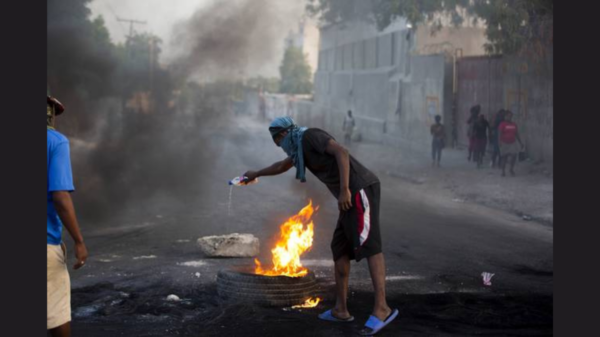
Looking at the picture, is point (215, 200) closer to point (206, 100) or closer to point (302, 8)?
point (206, 100)

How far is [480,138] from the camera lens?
18266mm

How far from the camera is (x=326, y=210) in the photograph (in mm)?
11852

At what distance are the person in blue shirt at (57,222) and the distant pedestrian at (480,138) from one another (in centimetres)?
1531

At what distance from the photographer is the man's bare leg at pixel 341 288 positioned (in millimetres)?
5371

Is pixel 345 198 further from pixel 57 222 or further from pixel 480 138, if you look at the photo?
pixel 480 138

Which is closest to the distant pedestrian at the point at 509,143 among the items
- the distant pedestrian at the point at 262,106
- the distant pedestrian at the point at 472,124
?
the distant pedestrian at the point at 472,124

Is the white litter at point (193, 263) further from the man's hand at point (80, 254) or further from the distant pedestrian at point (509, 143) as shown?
the distant pedestrian at point (509, 143)

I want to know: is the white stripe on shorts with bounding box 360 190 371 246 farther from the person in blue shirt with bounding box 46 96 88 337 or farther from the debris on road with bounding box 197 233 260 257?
the debris on road with bounding box 197 233 260 257

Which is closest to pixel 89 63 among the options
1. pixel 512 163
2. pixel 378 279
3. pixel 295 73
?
pixel 512 163

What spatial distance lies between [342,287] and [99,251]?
3986mm

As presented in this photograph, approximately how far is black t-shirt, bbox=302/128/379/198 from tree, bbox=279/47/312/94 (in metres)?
46.2

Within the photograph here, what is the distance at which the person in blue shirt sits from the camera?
365cm

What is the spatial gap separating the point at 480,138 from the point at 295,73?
35144 mm

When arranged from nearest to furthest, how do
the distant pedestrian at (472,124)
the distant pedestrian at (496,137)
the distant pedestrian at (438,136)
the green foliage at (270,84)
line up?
1. the distant pedestrian at (496,137)
2. the distant pedestrian at (472,124)
3. the distant pedestrian at (438,136)
4. the green foliage at (270,84)
